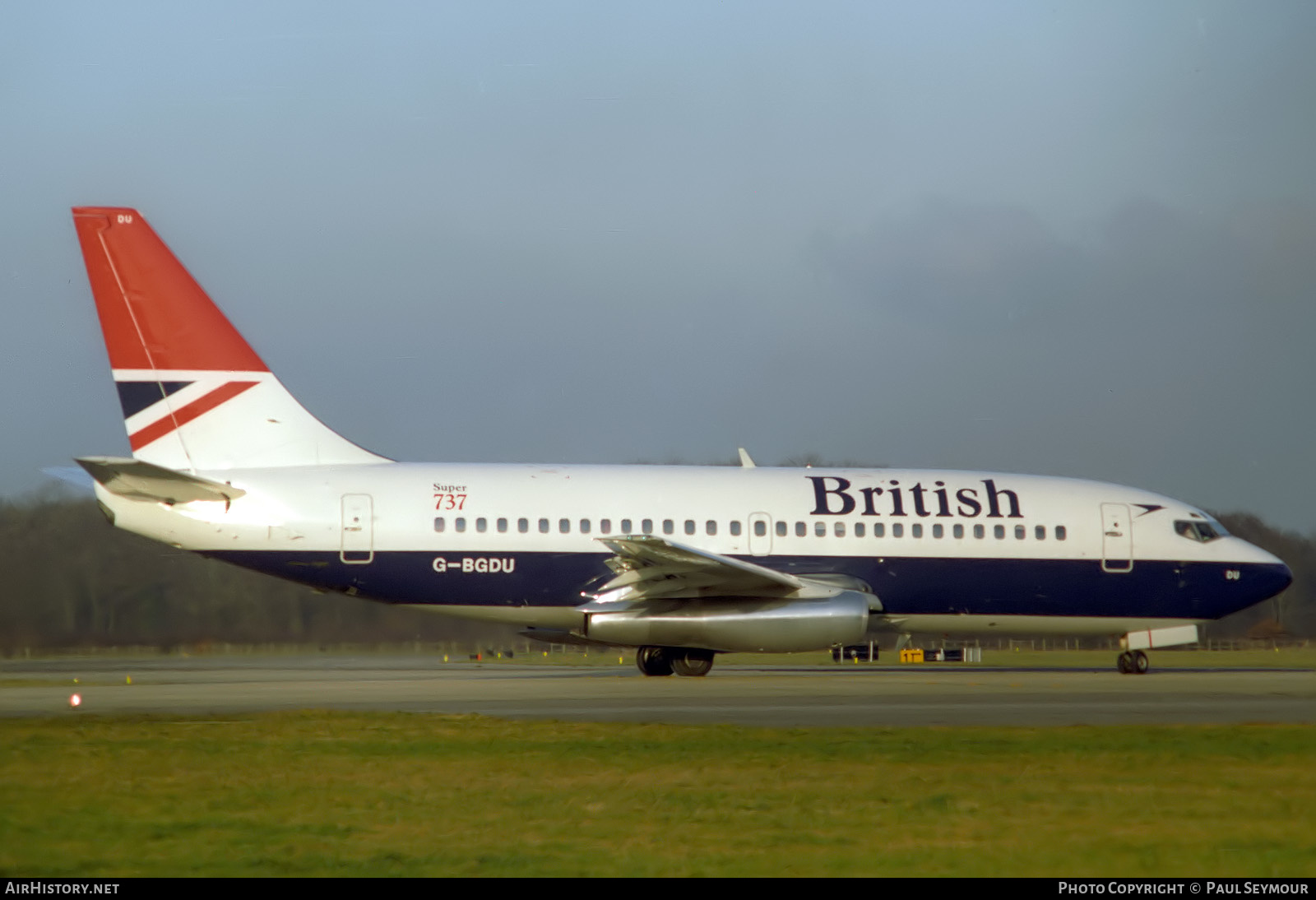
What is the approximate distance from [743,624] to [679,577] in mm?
1266

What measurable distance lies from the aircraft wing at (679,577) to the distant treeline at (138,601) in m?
7.25

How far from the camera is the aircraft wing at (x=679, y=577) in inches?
866

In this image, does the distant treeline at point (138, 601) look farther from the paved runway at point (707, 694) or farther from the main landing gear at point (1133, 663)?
the main landing gear at point (1133, 663)

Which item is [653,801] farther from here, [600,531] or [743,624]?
[600,531]

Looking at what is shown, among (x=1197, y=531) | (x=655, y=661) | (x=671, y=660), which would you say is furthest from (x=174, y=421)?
(x=1197, y=531)

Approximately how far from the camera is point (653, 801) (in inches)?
366

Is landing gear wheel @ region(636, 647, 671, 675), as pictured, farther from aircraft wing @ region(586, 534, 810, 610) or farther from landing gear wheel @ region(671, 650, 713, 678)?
aircraft wing @ region(586, 534, 810, 610)

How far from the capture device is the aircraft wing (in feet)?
72.1

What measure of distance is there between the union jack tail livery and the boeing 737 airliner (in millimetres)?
30

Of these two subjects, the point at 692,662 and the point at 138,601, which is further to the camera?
the point at 138,601

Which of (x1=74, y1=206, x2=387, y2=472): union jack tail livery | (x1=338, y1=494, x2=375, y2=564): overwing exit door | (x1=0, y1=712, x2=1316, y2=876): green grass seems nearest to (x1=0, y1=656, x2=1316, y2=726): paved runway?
(x1=338, y1=494, x2=375, y2=564): overwing exit door

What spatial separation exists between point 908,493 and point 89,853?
753 inches

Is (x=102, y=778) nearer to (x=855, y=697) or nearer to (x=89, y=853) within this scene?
(x=89, y=853)

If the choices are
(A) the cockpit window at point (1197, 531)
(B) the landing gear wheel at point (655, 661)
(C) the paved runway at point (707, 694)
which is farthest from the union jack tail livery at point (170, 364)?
(A) the cockpit window at point (1197, 531)
